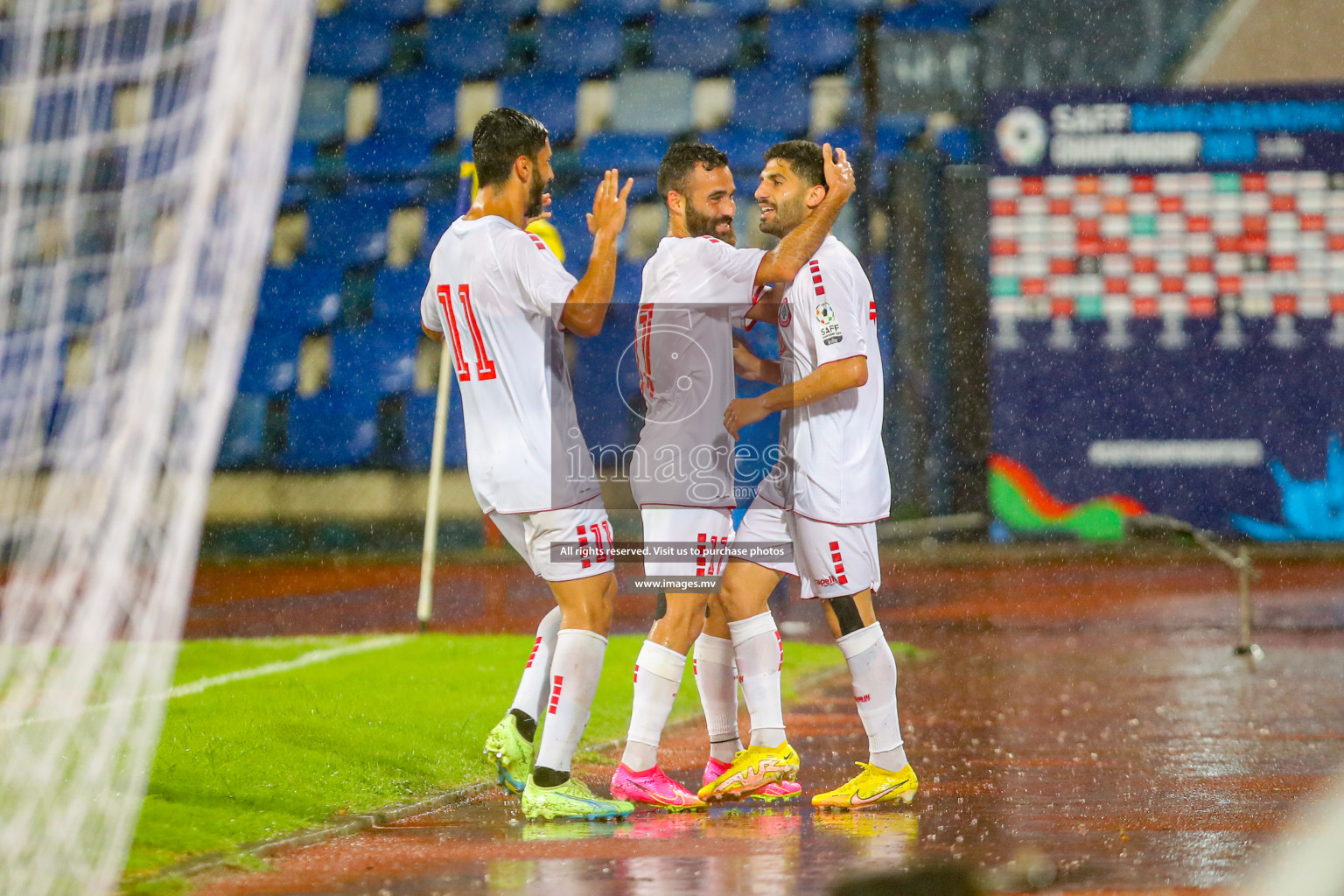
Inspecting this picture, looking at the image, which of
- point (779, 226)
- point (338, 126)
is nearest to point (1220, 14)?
point (338, 126)

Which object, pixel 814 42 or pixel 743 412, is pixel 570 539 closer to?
pixel 743 412

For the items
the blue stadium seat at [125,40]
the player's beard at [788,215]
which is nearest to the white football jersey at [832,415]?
the player's beard at [788,215]

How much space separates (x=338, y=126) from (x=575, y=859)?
15466mm

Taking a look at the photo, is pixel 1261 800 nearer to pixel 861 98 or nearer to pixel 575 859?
pixel 575 859

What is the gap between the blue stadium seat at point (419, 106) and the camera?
17953 mm

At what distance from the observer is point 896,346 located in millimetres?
16250

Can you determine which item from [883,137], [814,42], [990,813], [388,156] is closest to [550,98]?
[388,156]

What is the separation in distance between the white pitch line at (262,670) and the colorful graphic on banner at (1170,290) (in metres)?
7.58

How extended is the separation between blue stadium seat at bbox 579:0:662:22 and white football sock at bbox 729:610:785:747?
14688 millimetres

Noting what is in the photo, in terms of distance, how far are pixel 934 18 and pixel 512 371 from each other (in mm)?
14052

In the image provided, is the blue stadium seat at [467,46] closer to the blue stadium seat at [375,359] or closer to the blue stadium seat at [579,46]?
the blue stadium seat at [579,46]

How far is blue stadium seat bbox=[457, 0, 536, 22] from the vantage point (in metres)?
18.2

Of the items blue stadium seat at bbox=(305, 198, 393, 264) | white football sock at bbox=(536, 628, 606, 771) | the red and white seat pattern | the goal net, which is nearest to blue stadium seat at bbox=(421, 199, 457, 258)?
blue stadium seat at bbox=(305, 198, 393, 264)

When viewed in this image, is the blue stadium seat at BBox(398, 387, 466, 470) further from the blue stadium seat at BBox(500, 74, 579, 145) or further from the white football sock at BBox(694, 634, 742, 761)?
the white football sock at BBox(694, 634, 742, 761)
